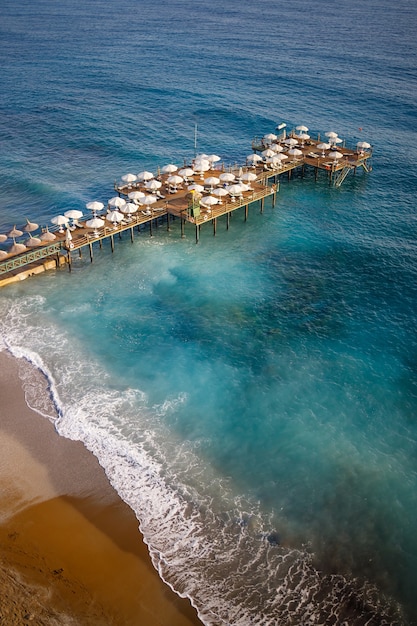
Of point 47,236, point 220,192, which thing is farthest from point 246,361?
point 47,236

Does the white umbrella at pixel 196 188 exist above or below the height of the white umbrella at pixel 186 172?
below

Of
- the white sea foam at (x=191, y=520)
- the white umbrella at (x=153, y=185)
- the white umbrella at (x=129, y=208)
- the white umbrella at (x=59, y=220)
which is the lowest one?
the white sea foam at (x=191, y=520)

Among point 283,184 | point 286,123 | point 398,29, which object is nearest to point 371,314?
point 283,184

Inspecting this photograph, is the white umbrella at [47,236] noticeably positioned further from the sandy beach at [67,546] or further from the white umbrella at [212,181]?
the sandy beach at [67,546]

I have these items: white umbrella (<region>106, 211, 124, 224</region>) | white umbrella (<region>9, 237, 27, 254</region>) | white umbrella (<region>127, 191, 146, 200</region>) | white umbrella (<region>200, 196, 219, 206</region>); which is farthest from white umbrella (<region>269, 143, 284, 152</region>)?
white umbrella (<region>9, 237, 27, 254</region>)

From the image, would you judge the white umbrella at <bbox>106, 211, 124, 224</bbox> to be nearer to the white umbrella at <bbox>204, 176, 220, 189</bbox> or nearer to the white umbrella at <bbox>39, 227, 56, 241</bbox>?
the white umbrella at <bbox>39, 227, 56, 241</bbox>

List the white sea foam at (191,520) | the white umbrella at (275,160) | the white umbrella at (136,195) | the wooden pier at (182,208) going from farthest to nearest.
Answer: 1. the white umbrella at (275,160)
2. the white umbrella at (136,195)
3. the wooden pier at (182,208)
4. the white sea foam at (191,520)

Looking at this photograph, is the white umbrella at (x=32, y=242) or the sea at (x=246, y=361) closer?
the sea at (x=246, y=361)

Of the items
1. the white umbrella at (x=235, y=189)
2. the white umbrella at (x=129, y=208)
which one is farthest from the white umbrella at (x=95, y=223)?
the white umbrella at (x=235, y=189)
